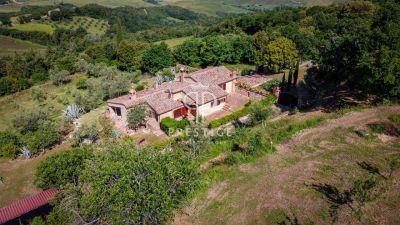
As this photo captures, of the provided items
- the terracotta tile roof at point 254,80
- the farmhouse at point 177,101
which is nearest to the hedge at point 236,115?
the farmhouse at point 177,101

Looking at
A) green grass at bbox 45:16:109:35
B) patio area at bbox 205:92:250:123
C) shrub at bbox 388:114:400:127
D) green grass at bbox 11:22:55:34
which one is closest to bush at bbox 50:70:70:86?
patio area at bbox 205:92:250:123

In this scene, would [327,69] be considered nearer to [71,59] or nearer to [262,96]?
[262,96]

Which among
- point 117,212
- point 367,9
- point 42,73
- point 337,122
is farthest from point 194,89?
point 367,9

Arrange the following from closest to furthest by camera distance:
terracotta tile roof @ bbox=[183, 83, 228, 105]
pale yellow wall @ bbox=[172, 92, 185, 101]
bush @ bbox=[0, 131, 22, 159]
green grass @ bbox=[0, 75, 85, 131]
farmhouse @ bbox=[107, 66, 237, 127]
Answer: bush @ bbox=[0, 131, 22, 159], farmhouse @ bbox=[107, 66, 237, 127], terracotta tile roof @ bbox=[183, 83, 228, 105], pale yellow wall @ bbox=[172, 92, 185, 101], green grass @ bbox=[0, 75, 85, 131]

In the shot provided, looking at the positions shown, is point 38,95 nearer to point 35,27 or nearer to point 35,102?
point 35,102

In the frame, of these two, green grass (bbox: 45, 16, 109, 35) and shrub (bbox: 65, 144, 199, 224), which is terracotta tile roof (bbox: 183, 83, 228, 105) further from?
green grass (bbox: 45, 16, 109, 35)

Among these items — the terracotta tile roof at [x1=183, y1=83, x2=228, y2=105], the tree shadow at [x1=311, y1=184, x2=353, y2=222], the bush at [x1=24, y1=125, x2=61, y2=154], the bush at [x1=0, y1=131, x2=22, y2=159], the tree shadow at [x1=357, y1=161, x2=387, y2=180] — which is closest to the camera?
the tree shadow at [x1=311, y1=184, x2=353, y2=222]

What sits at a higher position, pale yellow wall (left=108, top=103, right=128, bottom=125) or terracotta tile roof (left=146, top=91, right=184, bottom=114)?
terracotta tile roof (left=146, top=91, right=184, bottom=114)

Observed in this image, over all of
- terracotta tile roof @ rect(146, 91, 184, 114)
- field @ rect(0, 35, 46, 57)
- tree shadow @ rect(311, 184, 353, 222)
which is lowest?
field @ rect(0, 35, 46, 57)
